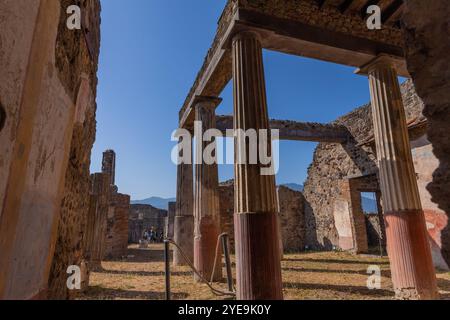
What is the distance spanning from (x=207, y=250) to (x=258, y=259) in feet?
9.68

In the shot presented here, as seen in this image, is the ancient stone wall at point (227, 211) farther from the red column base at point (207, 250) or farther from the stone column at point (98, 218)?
the red column base at point (207, 250)

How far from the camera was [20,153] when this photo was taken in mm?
918

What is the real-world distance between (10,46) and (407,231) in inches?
207

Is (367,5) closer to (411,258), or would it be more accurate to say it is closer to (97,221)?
(411,258)

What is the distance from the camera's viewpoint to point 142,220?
68.5 ft

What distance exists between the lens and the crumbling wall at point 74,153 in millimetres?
1369

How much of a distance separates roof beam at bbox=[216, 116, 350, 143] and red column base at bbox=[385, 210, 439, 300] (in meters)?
6.36

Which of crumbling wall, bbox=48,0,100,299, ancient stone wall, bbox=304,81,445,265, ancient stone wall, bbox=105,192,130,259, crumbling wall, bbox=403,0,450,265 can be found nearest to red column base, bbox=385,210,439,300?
ancient stone wall, bbox=304,81,445,265

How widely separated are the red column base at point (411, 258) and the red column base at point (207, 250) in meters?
3.50

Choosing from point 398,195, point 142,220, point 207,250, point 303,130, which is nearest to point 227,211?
point 303,130

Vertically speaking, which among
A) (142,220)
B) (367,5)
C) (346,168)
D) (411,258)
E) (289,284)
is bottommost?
(289,284)

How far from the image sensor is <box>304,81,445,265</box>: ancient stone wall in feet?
24.4

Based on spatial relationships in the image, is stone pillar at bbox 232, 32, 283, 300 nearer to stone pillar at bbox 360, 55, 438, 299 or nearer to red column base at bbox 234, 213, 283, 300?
red column base at bbox 234, 213, 283, 300
